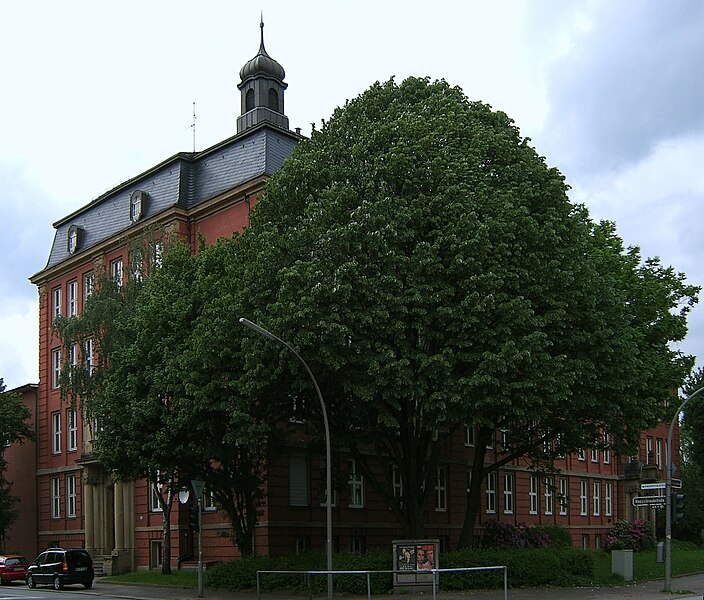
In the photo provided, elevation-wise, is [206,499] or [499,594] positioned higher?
[206,499]

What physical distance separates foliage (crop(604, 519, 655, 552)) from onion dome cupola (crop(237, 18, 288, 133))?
94.4 ft

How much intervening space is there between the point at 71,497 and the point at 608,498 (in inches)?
1236

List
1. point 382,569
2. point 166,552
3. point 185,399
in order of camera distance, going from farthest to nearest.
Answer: point 166,552, point 185,399, point 382,569

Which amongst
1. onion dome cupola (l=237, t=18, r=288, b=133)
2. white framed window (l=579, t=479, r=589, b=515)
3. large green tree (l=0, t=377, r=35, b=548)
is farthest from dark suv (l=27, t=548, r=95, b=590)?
white framed window (l=579, t=479, r=589, b=515)

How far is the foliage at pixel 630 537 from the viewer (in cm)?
5338

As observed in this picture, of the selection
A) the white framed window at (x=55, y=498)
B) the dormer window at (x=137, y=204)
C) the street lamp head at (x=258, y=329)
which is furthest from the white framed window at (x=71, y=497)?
the street lamp head at (x=258, y=329)

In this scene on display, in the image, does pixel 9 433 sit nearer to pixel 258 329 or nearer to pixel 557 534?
pixel 557 534

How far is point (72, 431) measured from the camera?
1951 inches

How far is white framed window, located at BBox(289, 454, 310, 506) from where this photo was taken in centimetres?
3756

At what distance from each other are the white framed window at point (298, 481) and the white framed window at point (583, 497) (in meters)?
22.9

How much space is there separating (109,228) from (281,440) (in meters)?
21.6

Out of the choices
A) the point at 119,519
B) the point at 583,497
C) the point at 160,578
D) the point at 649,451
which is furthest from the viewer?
the point at 649,451

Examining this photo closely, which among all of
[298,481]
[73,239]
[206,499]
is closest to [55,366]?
[73,239]

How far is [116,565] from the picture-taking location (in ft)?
139
